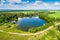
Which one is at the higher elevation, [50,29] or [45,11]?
[45,11]

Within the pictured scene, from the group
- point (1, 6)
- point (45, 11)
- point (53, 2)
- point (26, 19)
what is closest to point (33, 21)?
point (26, 19)

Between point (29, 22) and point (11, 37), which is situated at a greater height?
point (29, 22)

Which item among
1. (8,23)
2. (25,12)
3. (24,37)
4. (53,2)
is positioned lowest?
(24,37)

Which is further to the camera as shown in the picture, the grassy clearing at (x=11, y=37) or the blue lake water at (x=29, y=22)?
the blue lake water at (x=29, y=22)

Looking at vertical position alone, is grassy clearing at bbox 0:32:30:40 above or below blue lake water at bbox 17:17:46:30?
below

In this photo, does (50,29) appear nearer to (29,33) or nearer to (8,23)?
(29,33)

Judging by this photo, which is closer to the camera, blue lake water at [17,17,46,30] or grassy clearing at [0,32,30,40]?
grassy clearing at [0,32,30,40]

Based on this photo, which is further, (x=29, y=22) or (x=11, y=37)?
(x=29, y=22)

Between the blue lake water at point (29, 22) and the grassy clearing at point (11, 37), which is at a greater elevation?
the blue lake water at point (29, 22)
